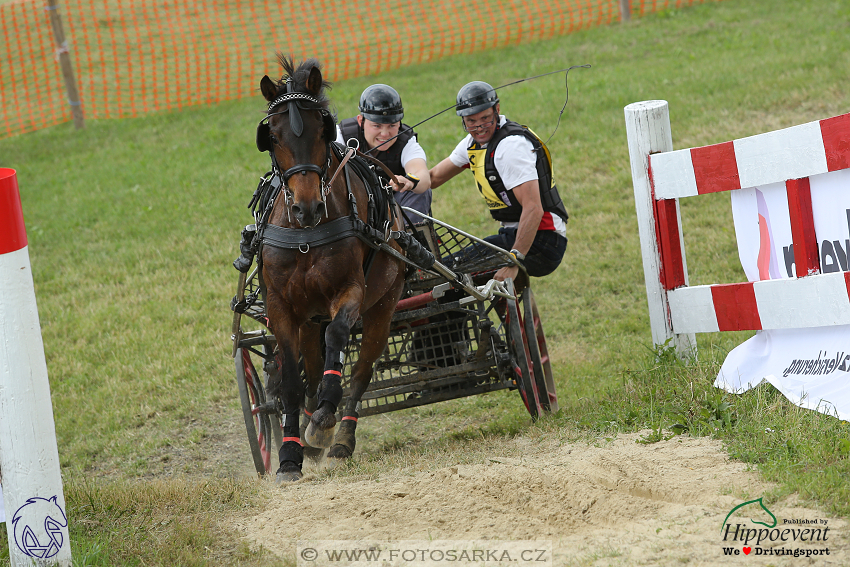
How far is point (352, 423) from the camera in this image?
4.57 m

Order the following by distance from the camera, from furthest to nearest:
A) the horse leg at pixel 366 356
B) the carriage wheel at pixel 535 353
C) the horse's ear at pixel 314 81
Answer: the carriage wheel at pixel 535 353 < the horse leg at pixel 366 356 < the horse's ear at pixel 314 81

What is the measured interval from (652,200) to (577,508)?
6.83 feet

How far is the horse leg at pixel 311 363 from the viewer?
469cm

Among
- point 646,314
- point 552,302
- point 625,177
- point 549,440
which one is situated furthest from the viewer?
point 625,177

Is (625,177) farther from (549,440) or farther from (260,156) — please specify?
(549,440)

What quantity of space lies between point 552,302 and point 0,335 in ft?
18.1

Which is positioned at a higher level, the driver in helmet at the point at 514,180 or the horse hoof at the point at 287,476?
the driver in helmet at the point at 514,180

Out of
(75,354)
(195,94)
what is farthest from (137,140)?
(75,354)

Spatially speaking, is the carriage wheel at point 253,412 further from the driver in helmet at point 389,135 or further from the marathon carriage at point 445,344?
the driver in helmet at point 389,135

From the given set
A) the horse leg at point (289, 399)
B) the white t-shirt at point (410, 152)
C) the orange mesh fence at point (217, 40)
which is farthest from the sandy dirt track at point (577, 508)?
the orange mesh fence at point (217, 40)

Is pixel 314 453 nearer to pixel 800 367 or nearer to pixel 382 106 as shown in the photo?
pixel 382 106

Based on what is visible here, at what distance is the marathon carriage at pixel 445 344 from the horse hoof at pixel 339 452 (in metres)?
0.53

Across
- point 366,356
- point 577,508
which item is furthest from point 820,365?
point 366,356

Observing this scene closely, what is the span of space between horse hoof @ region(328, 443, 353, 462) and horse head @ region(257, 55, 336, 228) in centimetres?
121
